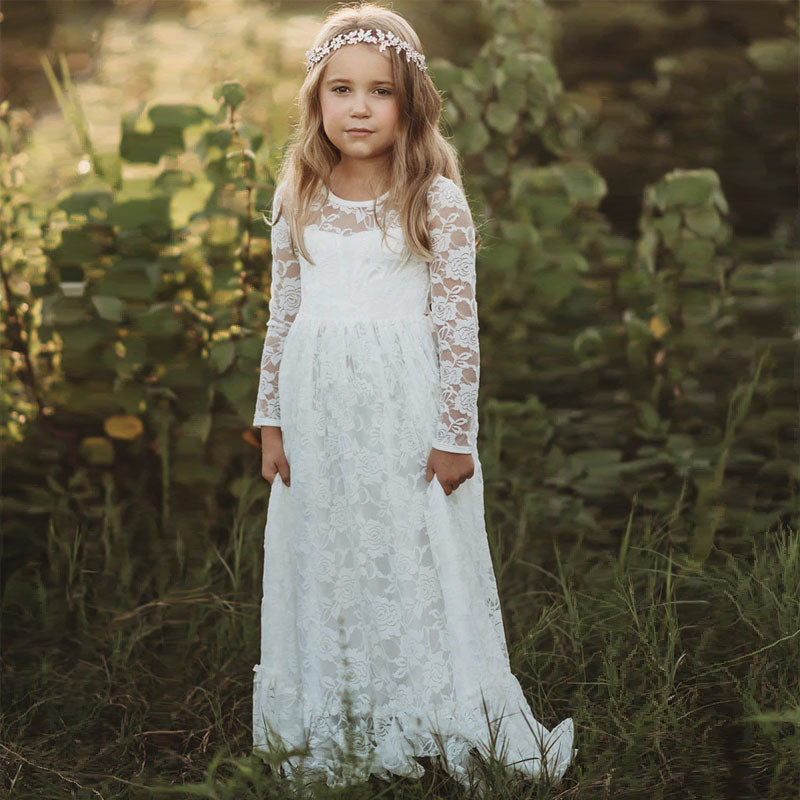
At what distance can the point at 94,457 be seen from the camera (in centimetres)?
321

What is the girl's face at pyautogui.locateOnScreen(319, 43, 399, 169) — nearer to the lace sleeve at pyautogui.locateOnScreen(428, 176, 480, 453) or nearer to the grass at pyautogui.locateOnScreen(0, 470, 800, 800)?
the lace sleeve at pyautogui.locateOnScreen(428, 176, 480, 453)

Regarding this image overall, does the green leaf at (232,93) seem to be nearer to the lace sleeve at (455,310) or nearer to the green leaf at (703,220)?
the lace sleeve at (455,310)

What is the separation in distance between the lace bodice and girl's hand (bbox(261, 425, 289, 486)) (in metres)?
0.32

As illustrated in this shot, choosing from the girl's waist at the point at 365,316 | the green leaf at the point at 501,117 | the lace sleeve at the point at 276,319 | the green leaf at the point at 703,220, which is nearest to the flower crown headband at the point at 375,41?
the lace sleeve at the point at 276,319

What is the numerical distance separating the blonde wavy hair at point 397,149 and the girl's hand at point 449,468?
43cm

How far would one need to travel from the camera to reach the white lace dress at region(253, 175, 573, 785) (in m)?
2.06

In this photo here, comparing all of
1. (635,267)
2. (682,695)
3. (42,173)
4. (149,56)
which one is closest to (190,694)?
(682,695)

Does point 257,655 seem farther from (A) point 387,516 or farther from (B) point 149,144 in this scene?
(B) point 149,144

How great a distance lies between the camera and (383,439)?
2.08 m

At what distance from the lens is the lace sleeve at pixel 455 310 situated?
2.03 metres

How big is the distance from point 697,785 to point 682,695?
248 mm

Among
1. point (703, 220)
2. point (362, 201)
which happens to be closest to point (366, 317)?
point (362, 201)

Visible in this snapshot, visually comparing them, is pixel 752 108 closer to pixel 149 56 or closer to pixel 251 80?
pixel 251 80

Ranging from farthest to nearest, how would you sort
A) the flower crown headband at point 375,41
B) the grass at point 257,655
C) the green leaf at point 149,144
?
the green leaf at point 149,144 < the grass at point 257,655 < the flower crown headband at point 375,41
